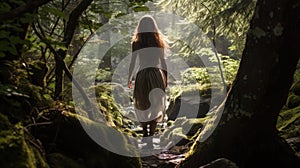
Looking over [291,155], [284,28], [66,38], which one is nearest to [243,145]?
[291,155]

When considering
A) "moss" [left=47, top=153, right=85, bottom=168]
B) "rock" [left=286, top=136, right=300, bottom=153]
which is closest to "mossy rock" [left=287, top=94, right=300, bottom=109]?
"rock" [left=286, top=136, right=300, bottom=153]

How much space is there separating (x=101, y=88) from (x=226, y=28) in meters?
4.88

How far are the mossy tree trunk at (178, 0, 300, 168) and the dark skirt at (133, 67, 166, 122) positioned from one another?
267 centimetres

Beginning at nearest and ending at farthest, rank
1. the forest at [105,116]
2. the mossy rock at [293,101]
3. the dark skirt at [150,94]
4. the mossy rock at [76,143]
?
the forest at [105,116] → the mossy rock at [76,143] → the dark skirt at [150,94] → the mossy rock at [293,101]

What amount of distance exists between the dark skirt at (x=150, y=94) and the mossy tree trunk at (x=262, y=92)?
105 inches

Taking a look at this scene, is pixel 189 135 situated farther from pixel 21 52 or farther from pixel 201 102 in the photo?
pixel 21 52

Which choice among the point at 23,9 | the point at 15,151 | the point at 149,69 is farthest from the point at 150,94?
the point at 23,9

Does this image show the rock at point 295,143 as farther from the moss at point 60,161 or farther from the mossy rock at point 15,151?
the mossy rock at point 15,151

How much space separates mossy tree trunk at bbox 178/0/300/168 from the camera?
3986 mm

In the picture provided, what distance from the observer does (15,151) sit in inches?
95.3

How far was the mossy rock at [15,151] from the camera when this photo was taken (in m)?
2.35

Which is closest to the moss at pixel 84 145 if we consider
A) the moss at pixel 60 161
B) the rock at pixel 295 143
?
the moss at pixel 60 161

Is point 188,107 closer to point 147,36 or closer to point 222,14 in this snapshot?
point 222,14

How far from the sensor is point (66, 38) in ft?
15.4
